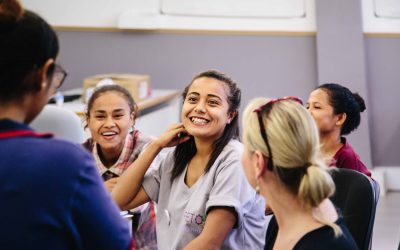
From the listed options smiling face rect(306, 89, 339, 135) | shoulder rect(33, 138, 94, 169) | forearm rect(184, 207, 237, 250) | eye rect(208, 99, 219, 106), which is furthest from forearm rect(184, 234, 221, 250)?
smiling face rect(306, 89, 339, 135)

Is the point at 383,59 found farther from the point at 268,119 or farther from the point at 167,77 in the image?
the point at 268,119

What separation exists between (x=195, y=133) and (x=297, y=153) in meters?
0.61

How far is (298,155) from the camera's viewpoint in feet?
4.14

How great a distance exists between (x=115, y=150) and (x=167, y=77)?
2722 mm

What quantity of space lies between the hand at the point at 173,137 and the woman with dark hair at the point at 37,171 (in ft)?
3.07

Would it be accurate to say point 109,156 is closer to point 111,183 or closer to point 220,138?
point 111,183

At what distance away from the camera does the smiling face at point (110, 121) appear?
219cm

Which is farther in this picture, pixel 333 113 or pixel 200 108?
pixel 333 113

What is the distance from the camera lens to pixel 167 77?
16.0 ft

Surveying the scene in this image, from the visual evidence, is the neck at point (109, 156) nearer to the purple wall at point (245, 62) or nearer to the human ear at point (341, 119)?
the human ear at point (341, 119)

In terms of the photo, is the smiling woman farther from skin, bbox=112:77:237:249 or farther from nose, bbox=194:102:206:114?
nose, bbox=194:102:206:114

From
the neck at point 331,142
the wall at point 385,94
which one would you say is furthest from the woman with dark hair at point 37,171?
the wall at point 385,94

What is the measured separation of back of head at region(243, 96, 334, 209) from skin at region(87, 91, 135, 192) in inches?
39.6

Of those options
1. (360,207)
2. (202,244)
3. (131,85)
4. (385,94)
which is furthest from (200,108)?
(385,94)
